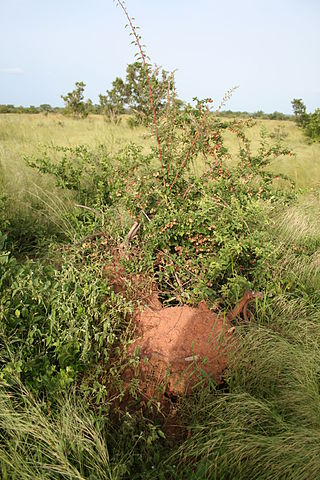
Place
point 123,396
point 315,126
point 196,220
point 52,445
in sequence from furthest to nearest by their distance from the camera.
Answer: point 315,126 < point 196,220 < point 123,396 < point 52,445

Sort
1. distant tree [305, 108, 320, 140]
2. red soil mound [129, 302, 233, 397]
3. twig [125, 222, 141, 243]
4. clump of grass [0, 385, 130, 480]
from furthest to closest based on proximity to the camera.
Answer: distant tree [305, 108, 320, 140] < twig [125, 222, 141, 243] < red soil mound [129, 302, 233, 397] < clump of grass [0, 385, 130, 480]

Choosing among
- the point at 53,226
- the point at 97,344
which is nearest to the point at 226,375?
the point at 97,344

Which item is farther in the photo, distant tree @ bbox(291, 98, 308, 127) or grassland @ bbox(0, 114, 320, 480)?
distant tree @ bbox(291, 98, 308, 127)

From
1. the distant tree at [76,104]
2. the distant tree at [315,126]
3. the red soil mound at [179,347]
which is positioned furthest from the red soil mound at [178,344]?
the distant tree at [76,104]

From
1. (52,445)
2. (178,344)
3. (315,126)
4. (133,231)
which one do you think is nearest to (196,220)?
(133,231)

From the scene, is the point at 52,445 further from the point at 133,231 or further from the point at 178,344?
the point at 133,231

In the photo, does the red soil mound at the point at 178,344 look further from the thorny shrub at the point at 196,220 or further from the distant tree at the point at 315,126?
the distant tree at the point at 315,126

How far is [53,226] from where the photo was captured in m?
4.18

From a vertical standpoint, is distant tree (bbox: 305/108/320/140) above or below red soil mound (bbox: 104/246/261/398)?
above

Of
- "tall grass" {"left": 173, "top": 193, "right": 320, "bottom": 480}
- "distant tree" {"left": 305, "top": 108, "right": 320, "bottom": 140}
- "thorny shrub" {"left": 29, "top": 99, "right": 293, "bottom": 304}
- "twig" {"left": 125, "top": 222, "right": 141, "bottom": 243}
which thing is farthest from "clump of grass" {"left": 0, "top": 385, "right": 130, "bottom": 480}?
"distant tree" {"left": 305, "top": 108, "right": 320, "bottom": 140}

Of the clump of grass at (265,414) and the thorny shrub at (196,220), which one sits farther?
the thorny shrub at (196,220)

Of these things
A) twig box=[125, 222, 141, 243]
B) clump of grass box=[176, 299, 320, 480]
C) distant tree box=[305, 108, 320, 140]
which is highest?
distant tree box=[305, 108, 320, 140]

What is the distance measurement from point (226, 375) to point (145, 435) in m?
0.54

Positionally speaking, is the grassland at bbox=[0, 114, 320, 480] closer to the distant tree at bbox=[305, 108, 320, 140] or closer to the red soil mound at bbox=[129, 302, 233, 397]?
the red soil mound at bbox=[129, 302, 233, 397]
